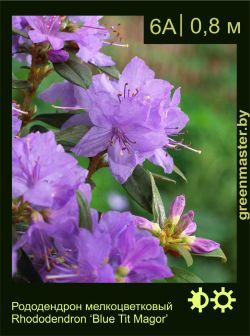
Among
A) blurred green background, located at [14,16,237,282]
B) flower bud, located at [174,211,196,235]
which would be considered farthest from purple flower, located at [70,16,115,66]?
blurred green background, located at [14,16,237,282]

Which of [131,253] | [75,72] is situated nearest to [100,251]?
[131,253]

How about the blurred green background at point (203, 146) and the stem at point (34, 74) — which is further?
the blurred green background at point (203, 146)

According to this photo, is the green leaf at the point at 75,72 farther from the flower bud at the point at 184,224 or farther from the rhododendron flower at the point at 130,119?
the flower bud at the point at 184,224

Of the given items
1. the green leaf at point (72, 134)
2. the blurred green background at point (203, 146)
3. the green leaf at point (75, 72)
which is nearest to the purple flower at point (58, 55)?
the green leaf at point (75, 72)

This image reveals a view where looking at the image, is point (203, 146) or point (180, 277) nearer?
point (180, 277)

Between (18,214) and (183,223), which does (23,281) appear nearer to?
(18,214)

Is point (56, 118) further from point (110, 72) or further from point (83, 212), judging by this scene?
point (83, 212)
